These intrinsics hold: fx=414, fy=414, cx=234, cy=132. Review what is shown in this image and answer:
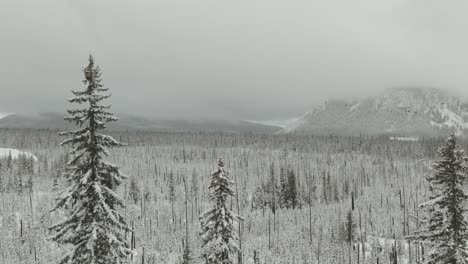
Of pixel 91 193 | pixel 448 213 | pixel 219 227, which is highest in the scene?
pixel 91 193

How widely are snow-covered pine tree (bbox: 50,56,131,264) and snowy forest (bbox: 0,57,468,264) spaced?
0.04 meters

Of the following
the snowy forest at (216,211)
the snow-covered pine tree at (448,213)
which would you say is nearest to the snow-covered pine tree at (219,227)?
the snowy forest at (216,211)

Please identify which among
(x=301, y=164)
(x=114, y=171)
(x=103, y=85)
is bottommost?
(x=301, y=164)

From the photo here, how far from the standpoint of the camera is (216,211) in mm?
31094

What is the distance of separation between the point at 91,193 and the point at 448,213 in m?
18.1

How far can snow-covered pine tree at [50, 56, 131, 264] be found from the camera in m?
16.9

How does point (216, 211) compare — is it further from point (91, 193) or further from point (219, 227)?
point (91, 193)

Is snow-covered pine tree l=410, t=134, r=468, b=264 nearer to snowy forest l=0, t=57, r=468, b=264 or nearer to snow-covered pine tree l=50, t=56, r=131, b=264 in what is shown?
snowy forest l=0, t=57, r=468, b=264

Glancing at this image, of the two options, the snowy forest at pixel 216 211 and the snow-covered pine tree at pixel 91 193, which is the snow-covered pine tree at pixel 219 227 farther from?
the snow-covered pine tree at pixel 91 193

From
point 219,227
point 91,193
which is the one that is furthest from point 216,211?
point 91,193

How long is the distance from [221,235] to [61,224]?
1532cm

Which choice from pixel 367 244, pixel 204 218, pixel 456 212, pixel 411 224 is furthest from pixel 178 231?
pixel 456 212

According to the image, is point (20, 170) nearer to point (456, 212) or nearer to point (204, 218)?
point (204, 218)

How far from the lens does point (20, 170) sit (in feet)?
465
